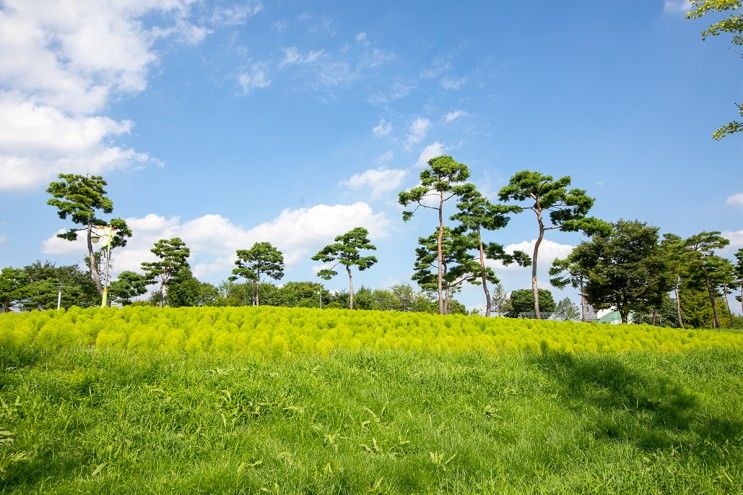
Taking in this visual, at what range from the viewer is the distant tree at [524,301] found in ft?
226

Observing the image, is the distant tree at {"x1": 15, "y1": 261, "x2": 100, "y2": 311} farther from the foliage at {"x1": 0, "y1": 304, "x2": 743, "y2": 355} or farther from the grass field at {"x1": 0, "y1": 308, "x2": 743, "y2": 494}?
the grass field at {"x1": 0, "y1": 308, "x2": 743, "y2": 494}

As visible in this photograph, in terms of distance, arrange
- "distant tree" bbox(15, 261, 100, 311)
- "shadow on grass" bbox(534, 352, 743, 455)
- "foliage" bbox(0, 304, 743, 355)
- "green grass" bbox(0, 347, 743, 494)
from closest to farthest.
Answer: "green grass" bbox(0, 347, 743, 494)
"shadow on grass" bbox(534, 352, 743, 455)
"foliage" bbox(0, 304, 743, 355)
"distant tree" bbox(15, 261, 100, 311)

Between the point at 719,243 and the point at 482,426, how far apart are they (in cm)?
4989

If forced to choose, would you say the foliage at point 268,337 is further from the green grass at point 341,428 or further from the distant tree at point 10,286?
the distant tree at point 10,286

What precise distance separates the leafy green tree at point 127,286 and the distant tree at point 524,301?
54068 mm

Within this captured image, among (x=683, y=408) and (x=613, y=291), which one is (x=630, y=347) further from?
(x=613, y=291)

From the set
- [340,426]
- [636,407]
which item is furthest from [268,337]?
[636,407]

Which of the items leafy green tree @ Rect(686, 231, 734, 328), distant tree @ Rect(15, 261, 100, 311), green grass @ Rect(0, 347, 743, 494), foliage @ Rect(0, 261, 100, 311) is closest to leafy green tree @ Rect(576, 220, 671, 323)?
leafy green tree @ Rect(686, 231, 734, 328)

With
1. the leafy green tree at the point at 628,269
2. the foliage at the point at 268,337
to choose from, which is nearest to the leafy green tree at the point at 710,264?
the leafy green tree at the point at 628,269

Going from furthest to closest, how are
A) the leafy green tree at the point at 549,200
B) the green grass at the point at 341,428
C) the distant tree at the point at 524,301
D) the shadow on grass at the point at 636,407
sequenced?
the distant tree at the point at 524,301
the leafy green tree at the point at 549,200
the shadow on grass at the point at 636,407
the green grass at the point at 341,428

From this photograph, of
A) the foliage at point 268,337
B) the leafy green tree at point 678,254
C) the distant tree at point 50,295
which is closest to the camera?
the foliage at point 268,337

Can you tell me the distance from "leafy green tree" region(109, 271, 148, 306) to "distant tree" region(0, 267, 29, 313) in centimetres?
895

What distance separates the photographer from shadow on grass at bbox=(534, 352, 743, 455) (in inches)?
152

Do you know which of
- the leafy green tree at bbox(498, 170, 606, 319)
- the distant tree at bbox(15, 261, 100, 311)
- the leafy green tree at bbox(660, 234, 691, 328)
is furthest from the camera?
the distant tree at bbox(15, 261, 100, 311)
